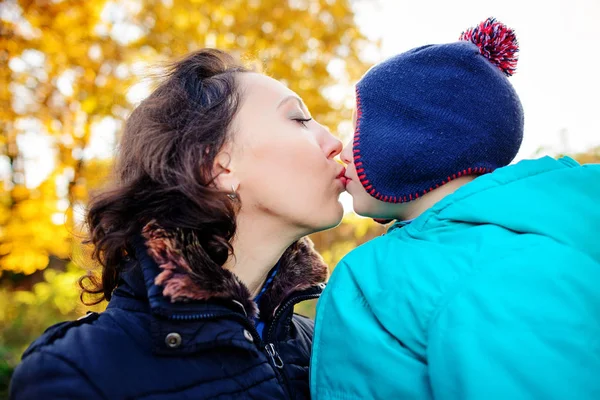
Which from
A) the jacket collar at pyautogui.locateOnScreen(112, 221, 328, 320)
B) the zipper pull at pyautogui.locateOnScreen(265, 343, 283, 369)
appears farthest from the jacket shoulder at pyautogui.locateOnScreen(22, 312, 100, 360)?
the zipper pull at pyautogui.locateOnScreen(265, 343, 283, 369)

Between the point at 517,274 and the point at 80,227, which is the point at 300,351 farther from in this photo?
the point at 80,227

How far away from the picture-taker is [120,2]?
5.29m

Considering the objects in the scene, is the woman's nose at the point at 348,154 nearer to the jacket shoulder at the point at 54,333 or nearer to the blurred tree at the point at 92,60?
the jacket shoulder at the point at 54,333

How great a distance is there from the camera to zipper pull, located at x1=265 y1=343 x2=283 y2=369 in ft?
5.16

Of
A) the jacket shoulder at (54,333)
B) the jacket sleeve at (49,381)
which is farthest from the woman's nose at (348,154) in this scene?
the jacket sleeve at (49,381)

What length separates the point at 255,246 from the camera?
187 centimetres

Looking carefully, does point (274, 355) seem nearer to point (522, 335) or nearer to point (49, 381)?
point (49, 381)

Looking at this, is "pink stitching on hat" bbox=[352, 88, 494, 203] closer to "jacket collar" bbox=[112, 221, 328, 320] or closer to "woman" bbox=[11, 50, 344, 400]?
"woman" bbox=[11, 50, 344, 400]

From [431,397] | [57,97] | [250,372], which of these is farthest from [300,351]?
[57,97]

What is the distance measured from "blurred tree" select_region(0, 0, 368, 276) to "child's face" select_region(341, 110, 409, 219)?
11.0ft

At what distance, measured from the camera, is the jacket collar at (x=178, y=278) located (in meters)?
1.37

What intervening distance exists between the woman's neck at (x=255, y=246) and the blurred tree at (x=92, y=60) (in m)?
3.27

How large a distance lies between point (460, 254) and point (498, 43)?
2.95 ft

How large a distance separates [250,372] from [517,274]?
80cm
